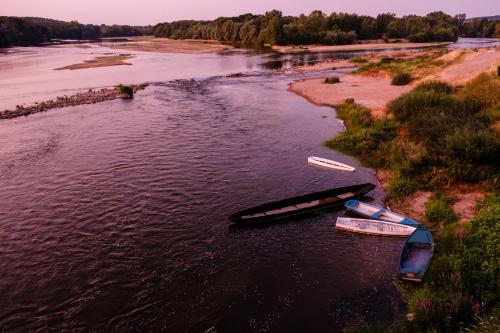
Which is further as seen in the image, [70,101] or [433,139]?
[70,101]

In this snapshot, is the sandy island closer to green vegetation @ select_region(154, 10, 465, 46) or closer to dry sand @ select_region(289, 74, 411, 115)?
dry sand @ select_region(289, 74, 411, 115)

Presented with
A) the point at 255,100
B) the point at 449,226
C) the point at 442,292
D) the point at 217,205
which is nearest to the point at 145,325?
the point at 217,205

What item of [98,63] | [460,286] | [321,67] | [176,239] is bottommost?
[176,239]

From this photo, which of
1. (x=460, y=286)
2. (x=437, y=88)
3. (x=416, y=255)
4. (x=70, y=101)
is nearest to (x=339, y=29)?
(x=437, y=88)

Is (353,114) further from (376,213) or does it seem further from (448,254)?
(448,254)

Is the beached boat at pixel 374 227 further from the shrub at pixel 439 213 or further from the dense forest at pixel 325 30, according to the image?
the dense forest at pixel 325 30

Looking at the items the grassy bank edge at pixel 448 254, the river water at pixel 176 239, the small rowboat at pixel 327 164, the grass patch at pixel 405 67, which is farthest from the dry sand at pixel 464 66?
the small rowboat at pixel 327 164
